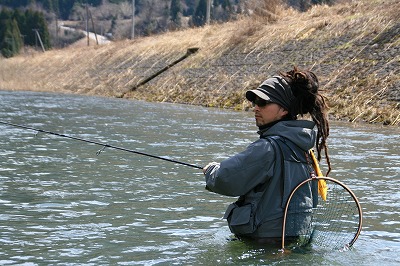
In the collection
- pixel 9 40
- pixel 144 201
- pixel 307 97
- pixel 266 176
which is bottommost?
pixel 144 201

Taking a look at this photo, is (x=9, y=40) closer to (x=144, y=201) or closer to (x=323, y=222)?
(x=144, y=201)

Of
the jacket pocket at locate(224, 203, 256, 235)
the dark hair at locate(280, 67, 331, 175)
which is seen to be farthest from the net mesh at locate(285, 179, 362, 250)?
the dark hair at locate(280, 67, 331, 175)

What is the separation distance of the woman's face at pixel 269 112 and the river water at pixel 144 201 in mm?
966

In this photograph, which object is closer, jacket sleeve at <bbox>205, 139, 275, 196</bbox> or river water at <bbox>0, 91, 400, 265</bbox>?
jacket sleeve at <bbox>205, 139, 275, 196</bbox>

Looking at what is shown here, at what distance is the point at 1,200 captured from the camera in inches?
297

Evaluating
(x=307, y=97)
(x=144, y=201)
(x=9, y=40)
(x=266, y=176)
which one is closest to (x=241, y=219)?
(x=266, y=176)

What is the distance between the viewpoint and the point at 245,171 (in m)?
5.41

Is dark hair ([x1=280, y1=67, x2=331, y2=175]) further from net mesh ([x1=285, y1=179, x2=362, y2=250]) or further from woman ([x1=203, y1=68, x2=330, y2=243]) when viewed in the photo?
net mesh ([x1=285, y1=179, x2=362, y2=250])

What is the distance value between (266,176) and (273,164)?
0.35 feet

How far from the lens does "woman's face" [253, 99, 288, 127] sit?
18.7 ft

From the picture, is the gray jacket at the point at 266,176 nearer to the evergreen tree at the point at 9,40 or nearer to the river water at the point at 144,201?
the river water at the point at 144,201

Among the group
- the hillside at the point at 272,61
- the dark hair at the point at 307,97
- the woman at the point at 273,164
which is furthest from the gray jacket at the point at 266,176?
the hillside at the point at 272,61

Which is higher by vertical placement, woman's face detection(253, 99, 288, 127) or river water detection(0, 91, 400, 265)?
woman's face detection(253, 99, 288, 127)

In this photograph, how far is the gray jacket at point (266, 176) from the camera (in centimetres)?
542
